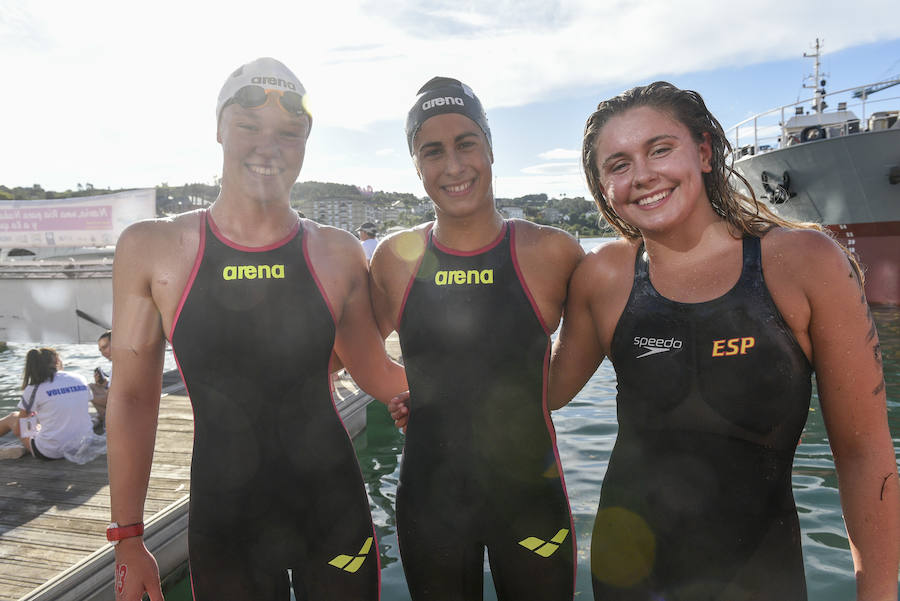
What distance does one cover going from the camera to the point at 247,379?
8.25ft

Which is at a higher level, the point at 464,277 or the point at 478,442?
the point at 464,277

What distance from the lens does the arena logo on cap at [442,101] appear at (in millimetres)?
2871

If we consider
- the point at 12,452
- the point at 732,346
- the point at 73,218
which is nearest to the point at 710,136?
the point at 732,346

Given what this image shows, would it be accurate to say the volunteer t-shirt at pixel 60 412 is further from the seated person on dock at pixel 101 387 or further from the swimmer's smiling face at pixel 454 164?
the swimmer's smiling face at pixel 454 164

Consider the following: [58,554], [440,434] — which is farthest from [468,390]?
[58,554]

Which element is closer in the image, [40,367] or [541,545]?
[541,545]

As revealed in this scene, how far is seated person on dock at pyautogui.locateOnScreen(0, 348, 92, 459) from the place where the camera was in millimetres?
6848

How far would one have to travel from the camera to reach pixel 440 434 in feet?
9.25

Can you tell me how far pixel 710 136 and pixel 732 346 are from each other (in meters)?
0.91

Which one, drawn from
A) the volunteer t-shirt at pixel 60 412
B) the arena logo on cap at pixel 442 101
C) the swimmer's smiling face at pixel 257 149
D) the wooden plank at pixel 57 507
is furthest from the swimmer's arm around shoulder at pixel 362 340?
the volunteer t-shirt at pixel 60 412

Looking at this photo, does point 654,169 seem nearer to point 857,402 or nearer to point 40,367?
point 857,402

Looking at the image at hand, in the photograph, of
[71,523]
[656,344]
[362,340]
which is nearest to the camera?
[656,344]

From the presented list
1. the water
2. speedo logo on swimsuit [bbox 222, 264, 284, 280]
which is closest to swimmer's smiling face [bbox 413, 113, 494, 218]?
speedo logo on swimsuit [bbox 222, 264, 284, 280]

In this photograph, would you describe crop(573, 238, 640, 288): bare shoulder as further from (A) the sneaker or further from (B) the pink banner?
(B) the pink banner
